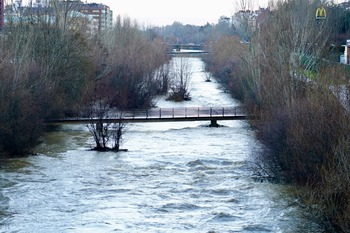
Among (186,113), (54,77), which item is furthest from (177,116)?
(54,77)

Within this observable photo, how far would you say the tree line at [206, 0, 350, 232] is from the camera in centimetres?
1455

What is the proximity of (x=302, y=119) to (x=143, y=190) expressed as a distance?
5209 mm

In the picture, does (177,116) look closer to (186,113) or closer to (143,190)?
(186,113)

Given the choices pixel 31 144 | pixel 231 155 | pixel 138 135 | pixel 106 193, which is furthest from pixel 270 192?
pixel 138 135

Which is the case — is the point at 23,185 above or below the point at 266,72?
below

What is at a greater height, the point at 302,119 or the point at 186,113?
the point at 302,119

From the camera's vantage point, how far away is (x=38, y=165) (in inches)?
997

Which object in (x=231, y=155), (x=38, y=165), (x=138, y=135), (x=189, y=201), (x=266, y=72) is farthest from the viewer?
(x=138, y=135)

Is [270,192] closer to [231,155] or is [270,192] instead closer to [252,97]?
[231,155]

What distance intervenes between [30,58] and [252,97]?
1188cm

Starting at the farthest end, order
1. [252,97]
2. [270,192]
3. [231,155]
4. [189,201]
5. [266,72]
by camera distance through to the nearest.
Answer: [252,97]
[266,72]
[231,155]
[270,192]
[189,201]

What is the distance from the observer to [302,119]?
19.6 metres

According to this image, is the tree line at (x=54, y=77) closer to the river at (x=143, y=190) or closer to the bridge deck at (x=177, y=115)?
the bridge deck at (x=177, y=115)

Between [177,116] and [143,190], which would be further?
[177,116]
